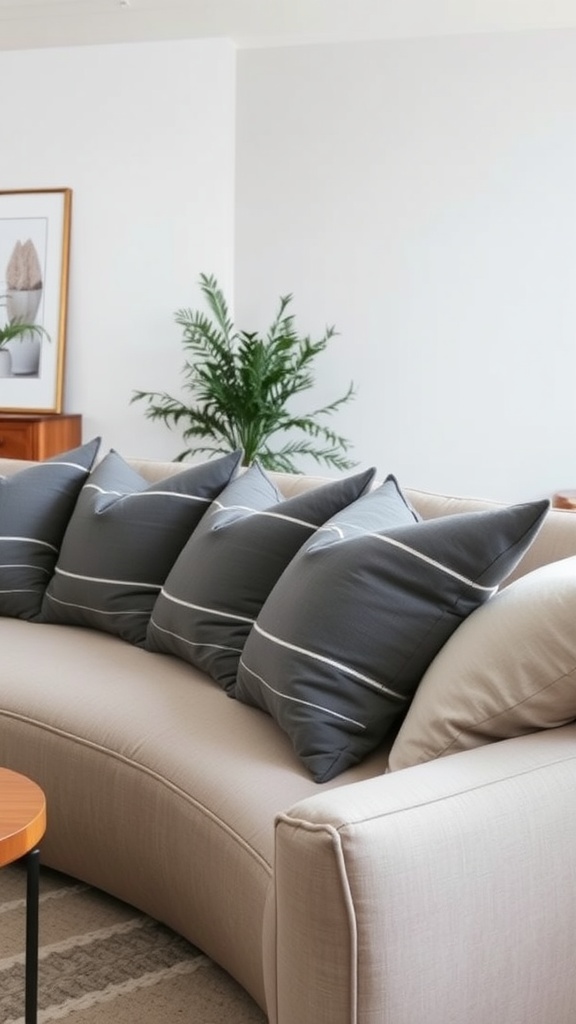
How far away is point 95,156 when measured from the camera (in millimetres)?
5492

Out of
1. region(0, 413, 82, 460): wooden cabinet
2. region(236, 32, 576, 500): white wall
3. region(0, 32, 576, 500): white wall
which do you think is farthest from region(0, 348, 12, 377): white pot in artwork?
region(236, 32, 576, 500): white wall

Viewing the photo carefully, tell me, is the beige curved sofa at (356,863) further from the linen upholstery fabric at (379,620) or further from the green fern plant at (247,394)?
the green fern plant at (247,394)

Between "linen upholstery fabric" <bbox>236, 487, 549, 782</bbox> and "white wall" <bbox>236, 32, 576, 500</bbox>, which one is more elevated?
"white wall" <bbox>236, 32, 576, 500</bbox>

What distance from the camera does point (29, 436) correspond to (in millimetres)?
5176

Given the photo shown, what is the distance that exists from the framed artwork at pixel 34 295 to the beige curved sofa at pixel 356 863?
3762 millimetres

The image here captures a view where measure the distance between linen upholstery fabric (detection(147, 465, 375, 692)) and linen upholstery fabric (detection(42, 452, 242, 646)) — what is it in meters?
0.22

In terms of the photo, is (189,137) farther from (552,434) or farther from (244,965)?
(244,965)

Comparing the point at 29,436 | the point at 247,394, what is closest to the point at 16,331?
the point at 29,436

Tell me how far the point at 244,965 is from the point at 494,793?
0.57 meters

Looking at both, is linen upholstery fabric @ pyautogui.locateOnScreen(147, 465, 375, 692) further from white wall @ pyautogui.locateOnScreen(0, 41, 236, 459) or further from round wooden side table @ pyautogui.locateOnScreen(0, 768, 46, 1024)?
white wall @ pyautogui.locateOnScreen(0, 41, 236, 459)

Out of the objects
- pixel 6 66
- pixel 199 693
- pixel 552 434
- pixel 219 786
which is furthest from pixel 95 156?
pixel 219 786

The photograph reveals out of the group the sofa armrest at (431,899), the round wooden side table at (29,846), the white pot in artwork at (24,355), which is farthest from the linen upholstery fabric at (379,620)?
the white pot in artwork at (24,355)

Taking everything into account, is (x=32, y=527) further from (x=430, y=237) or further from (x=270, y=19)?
(x=270, y=19)

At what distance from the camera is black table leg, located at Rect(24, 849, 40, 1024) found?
1548 millimetres
